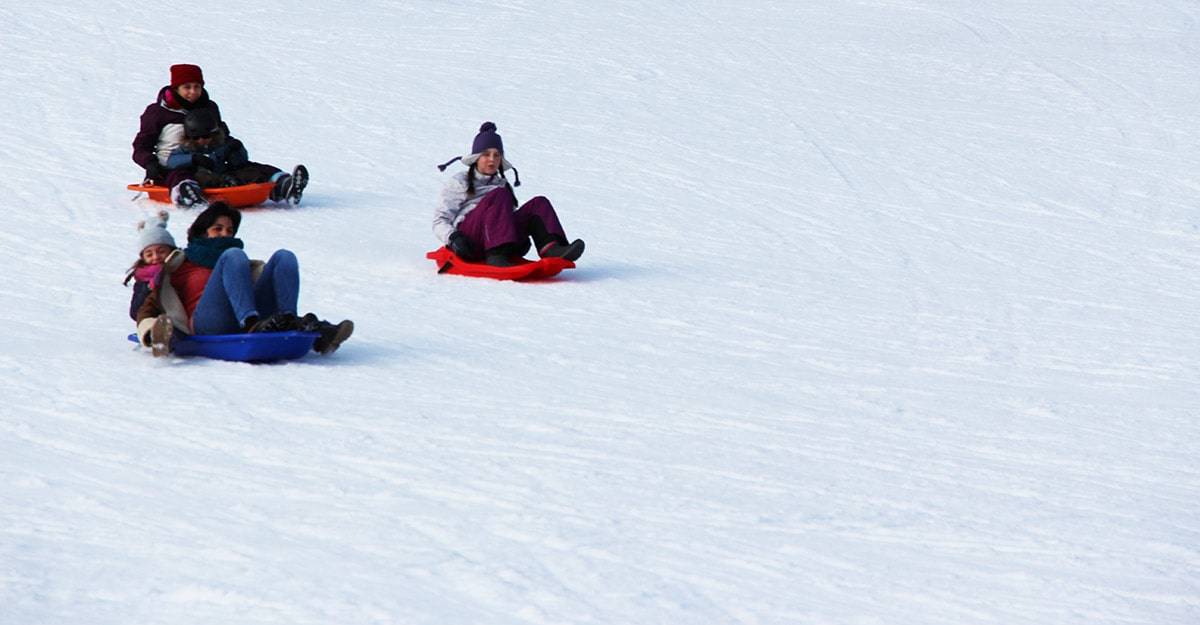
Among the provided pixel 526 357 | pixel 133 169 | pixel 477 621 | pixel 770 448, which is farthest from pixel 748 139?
pixel 477 621

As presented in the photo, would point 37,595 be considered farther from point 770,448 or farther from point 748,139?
point 748,139

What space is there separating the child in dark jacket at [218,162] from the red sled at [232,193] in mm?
48

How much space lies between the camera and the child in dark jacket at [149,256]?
6051 mm

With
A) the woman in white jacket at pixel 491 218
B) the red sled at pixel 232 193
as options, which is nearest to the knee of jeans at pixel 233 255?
the woman in white jacket at pixel 491 218

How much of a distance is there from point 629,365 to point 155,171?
3945 millimetres

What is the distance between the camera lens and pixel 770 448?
5.36m

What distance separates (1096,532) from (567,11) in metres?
14.4

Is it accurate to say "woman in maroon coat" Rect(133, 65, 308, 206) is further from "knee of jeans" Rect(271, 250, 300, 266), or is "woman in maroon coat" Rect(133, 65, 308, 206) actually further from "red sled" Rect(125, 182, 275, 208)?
"knee of jeans" Rect(271, 250, 300, 266)

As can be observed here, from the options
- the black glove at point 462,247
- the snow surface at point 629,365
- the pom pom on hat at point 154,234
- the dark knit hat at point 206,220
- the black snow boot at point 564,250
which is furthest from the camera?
the black glove at point 462,247

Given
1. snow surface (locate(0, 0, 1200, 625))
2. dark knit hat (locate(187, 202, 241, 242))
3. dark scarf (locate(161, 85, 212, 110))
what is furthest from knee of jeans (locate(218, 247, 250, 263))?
dark scarf (locate(161, 85, 212, 110))

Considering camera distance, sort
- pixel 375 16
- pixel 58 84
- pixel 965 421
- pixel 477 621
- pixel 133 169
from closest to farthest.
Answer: pixel 477 621, pixel 965 421, pixel 133 169, pixel 58 84, pixel 375 16

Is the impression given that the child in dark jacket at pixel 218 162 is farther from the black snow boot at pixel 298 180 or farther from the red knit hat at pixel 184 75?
the red knit hat at pixel 184 75

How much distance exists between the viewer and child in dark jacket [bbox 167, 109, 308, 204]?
948 centimetres

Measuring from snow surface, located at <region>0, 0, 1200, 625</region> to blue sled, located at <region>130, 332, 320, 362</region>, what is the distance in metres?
0.07
